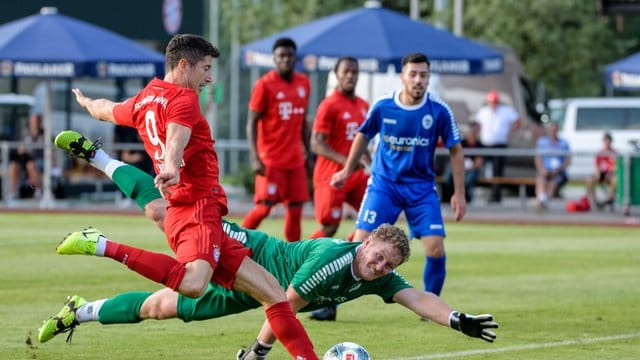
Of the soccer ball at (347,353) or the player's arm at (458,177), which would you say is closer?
the soccer ball at (347,353)

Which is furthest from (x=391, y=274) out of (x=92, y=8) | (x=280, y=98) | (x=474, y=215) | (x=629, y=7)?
(x=92, y=8)

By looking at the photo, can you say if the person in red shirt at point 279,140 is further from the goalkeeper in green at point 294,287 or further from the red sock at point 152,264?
the red sock at point 152,264

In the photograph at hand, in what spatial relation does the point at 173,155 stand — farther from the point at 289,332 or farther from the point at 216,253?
the point at 289,332

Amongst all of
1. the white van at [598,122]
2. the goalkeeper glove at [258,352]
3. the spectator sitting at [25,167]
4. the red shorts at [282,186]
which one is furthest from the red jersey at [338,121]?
the white van at [598,122]

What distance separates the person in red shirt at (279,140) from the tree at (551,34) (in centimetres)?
3217

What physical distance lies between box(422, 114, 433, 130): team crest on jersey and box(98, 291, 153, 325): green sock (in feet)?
12.7

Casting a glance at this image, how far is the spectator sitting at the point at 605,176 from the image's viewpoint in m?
27.7

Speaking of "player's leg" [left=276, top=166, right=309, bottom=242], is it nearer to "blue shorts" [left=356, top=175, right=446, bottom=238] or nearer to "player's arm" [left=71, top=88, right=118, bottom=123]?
"blue shorts" [left=356, top=175, right=446, bottom=238]

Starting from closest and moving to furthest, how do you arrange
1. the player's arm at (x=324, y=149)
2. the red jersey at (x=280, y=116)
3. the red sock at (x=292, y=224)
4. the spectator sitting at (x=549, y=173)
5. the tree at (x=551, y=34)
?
the player's arm at (x=324, y=149) < the red sock at (x=292, y=224) < the red jersey at (x=280, y=116) < the spectator sitting at (x=549, y=173) < the tree at (x=551, y=34)

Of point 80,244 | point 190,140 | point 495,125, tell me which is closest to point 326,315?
point 190,140

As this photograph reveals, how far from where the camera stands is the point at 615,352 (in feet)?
34.4

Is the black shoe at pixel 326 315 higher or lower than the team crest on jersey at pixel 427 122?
lower

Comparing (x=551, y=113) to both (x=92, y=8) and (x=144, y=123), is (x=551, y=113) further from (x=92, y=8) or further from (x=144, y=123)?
(x=144, y=123)

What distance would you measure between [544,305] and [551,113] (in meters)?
32.2
